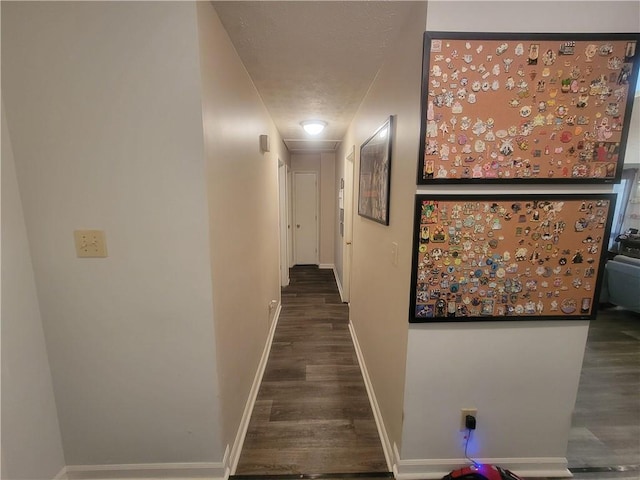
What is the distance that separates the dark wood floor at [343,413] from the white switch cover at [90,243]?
1352 mm

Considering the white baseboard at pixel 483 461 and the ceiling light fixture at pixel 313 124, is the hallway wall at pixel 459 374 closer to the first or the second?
→ the white baseboard at pixel 483 461

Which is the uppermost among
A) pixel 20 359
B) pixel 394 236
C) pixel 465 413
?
pixel 394 236

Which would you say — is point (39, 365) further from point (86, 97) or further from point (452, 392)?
point (452, 392)

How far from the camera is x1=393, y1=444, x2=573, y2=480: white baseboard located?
4.51 ft

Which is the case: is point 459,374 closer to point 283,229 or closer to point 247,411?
point 247,411

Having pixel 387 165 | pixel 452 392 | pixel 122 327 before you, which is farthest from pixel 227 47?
pixel 452 392

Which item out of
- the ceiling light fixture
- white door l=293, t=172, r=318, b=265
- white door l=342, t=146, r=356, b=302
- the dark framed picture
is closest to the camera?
the dark framed picture

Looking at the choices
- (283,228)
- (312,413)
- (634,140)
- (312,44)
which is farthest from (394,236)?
(634,140)

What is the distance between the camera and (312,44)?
140 cm

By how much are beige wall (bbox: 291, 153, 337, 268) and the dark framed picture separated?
2.95 metres

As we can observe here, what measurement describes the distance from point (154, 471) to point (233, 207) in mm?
1432

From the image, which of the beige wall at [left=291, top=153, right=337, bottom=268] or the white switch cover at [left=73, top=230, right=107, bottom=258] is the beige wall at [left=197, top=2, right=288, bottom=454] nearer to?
the white switch cover at [left=73, top=230, right=107, bottom=258]

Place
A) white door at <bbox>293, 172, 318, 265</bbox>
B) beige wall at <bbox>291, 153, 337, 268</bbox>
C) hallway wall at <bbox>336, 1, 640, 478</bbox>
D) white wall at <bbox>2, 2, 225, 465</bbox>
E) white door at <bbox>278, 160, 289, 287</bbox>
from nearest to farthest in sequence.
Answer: white wall at <bbox>2, 2, 225, 465</bbox> < hallway wall at <bbox>336, 1, 640, 478</bbox> < white door at <bbox>278, 160, 289, 287</bbox> < beige wall at <bbox>291, 153, 337, 268</bbox> < white door at <bbox>293, 172, 318, 265</bbox>

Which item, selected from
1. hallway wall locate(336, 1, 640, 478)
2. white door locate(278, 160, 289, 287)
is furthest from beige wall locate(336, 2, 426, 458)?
white door locate(278, 160, 289, 287)
